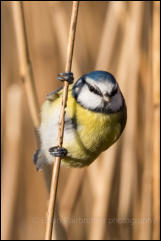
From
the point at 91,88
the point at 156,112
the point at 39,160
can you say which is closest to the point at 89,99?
the point at 91,88

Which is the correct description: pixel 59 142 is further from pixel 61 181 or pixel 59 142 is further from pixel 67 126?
pixel 61 181

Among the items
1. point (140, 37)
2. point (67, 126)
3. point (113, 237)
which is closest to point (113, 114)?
point (67, 126)

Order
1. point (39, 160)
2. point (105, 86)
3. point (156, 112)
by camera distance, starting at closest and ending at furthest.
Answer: point (105, 86) → point (156, 112) → point (39, 160)

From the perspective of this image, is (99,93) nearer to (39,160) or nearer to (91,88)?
(91,88)

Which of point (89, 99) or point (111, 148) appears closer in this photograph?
point (89, 99)

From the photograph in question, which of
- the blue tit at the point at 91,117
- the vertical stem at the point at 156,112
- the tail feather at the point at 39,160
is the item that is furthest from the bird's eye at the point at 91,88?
the tail feather at the point at 39,160

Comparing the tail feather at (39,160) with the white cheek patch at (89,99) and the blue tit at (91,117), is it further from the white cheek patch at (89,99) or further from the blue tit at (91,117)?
the white cheek patch at (89,99)

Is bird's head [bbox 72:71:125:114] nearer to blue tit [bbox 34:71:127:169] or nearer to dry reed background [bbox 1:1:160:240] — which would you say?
blue tit [bbox 34:71:127:169]
